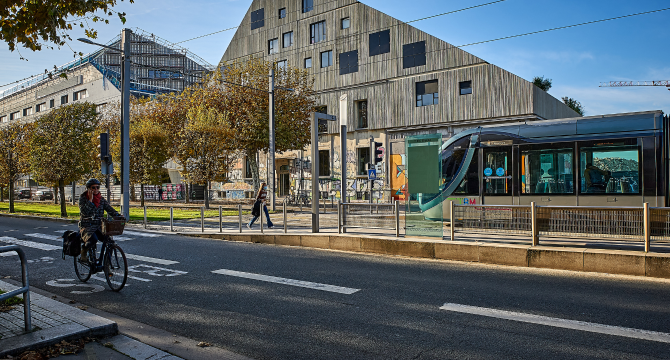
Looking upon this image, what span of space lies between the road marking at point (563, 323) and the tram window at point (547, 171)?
29.4 feet

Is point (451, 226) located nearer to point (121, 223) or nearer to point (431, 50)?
point (121, 223)

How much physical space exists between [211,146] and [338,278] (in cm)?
2251

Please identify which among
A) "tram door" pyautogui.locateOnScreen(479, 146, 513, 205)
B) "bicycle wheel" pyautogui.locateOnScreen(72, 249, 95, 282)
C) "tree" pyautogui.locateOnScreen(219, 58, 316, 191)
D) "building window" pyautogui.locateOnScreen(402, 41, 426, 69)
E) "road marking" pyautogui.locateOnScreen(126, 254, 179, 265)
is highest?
"building window" pyautogui.locateOnScreen(402, 41, 426, 69)

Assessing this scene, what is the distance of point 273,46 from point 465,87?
17493 mm

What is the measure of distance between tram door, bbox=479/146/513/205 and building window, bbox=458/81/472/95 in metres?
15.1

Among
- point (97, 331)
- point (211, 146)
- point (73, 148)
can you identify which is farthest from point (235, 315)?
point (211, 146)

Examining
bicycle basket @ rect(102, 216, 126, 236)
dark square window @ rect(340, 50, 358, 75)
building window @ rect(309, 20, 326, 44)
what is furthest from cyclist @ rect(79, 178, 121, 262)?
building window @ rect(309, 20, 326, 44)

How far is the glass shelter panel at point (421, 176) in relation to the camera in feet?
37.0

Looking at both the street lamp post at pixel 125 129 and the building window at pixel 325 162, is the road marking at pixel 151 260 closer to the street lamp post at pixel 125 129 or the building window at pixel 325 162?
the street lamp post at pixel 125 129

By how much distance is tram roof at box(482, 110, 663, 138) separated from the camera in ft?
40.8

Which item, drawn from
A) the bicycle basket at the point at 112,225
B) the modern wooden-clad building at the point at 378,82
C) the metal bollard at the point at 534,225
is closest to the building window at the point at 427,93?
the modern wooden-clad building at the point at 378,82

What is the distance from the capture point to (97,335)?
15.9 ft

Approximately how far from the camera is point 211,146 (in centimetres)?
2891

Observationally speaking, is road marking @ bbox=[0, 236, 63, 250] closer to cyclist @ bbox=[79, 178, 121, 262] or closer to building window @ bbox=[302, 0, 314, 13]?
cyclist @ bbox=[79, 178, 121, 262]
